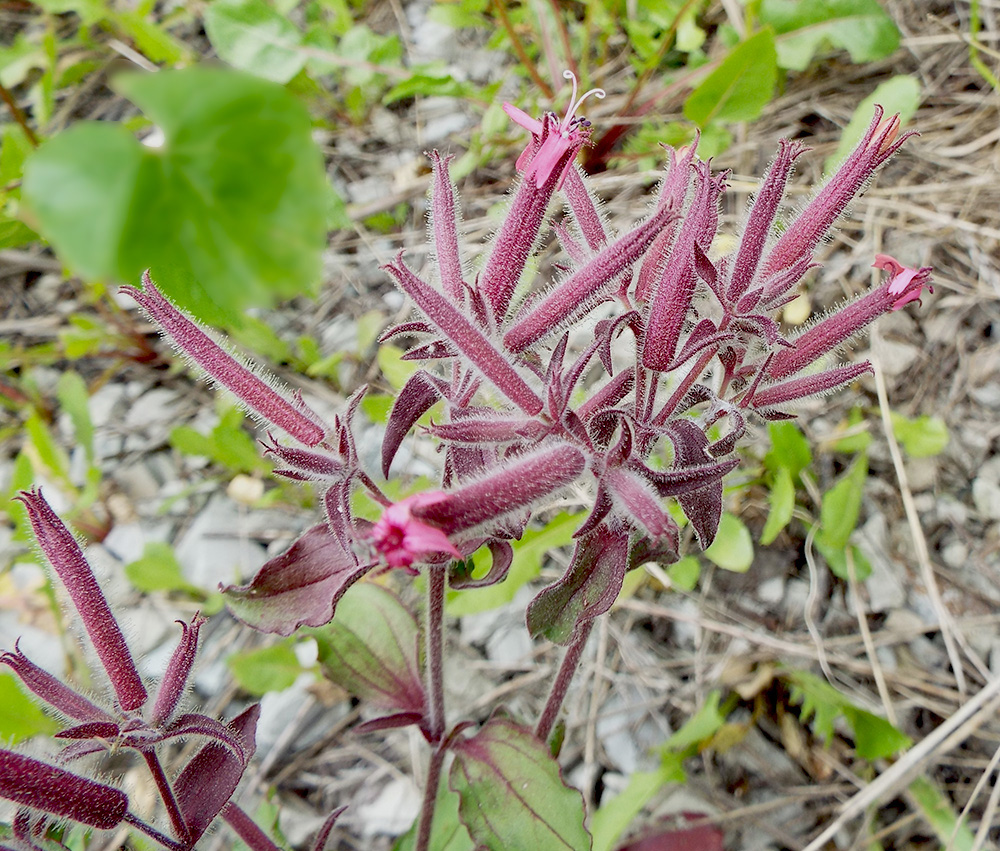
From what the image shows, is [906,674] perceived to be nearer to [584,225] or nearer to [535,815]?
[535,815]

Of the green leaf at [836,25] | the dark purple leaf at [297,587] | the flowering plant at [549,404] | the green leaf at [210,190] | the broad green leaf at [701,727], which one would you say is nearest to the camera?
the green leaf at [210,190]

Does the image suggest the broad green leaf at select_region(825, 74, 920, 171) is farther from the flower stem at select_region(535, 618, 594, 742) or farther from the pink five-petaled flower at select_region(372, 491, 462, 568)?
the pink five-petaled flower at select_region(372, 491, 462, 568)

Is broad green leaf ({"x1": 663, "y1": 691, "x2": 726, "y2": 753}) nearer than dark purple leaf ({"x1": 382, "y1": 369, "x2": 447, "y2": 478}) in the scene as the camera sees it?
No

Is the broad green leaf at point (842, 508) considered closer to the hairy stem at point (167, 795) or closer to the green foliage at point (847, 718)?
the green foliage at point (847, 718)

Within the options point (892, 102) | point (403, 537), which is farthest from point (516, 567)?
point (892, 102)

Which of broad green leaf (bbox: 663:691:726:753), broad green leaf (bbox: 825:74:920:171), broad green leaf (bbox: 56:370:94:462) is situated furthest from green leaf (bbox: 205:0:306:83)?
broad green leaf (bbox: 663:691:726:753)

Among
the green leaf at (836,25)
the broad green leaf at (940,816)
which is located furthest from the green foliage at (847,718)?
the green leaf at (836,25)

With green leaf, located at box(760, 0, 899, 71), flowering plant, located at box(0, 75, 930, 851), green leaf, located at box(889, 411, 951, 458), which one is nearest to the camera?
flowering plant, located at box(0, 75, 930, 851)
